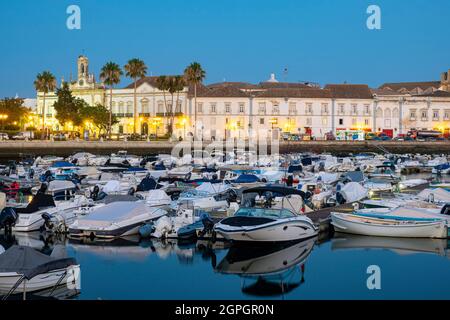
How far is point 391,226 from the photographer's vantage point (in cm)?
2672

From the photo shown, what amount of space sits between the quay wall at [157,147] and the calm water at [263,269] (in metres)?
60.3

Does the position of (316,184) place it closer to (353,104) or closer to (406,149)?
(406,149)

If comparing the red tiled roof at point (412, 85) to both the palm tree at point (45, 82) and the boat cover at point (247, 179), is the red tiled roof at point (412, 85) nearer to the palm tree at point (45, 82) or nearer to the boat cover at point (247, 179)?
the palm tree at point (45, 82)

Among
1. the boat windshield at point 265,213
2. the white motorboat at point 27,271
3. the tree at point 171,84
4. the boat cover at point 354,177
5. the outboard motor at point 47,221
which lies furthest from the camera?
the tree at point 171,84

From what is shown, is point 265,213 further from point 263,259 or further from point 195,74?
point 195,74

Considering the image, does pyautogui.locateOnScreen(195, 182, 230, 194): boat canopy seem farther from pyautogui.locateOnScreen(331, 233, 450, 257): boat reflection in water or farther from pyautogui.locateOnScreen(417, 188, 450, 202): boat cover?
pyautogui.locateOnScreen(417, 188, 450, 202): boat cover

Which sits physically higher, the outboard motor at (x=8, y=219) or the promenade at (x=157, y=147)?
the promenade at (x=157, y=147)

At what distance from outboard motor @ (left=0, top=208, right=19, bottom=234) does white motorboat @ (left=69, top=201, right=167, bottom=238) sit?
9.54ft

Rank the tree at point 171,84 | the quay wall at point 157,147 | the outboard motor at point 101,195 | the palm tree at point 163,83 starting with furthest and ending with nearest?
the palm tree at point 163,83, the tree at point 171,84, the quay wall at point 157,147, the outboard motor at point 101,195

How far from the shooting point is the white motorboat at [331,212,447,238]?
86.9ft

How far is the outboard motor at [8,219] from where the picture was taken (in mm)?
28156

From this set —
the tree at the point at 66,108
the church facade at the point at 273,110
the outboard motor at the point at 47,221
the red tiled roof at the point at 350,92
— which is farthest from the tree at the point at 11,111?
the outboard motor at the point at 47,221

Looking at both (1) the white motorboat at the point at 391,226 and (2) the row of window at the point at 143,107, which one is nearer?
(1) the white motorboat at the point at 391,226

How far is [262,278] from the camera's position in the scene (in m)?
21.1
